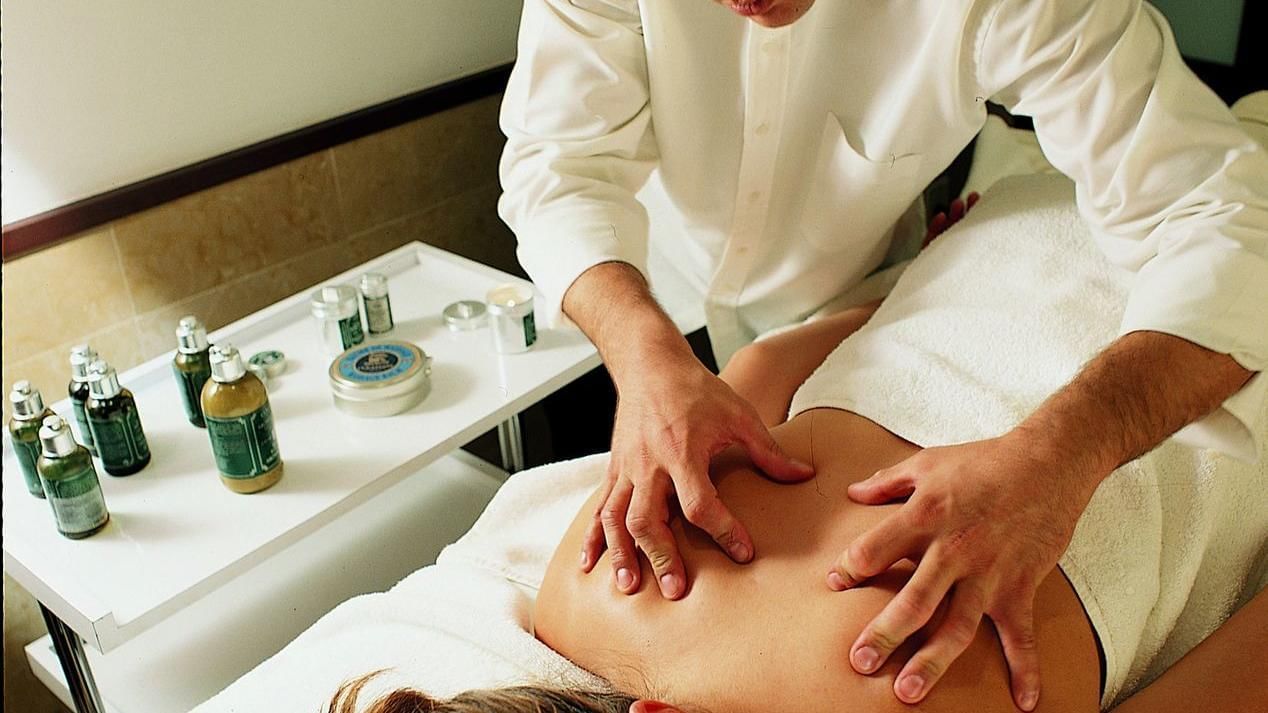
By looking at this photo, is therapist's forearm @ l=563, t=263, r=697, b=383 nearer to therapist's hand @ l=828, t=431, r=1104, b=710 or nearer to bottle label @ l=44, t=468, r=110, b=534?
therapist's hand @ l=828, t=431, r=1104, b=710

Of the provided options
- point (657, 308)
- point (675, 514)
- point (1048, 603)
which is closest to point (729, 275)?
point (657, 308)

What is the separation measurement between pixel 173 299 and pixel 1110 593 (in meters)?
1.46

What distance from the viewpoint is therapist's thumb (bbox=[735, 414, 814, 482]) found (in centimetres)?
101

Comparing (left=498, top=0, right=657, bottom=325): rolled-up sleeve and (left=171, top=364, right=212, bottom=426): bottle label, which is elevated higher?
(left=498, top=0, right=657, bottom=325): rolled-up sleeve

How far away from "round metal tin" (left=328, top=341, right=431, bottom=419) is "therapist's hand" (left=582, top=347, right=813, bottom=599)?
1.53 ft

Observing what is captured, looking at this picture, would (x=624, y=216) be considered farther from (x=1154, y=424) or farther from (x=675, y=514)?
(x=1154, y=424)

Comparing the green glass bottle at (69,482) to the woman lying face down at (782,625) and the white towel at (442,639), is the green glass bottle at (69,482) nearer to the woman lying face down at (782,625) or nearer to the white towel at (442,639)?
the white towel at (442,639)

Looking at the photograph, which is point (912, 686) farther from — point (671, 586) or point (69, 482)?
point (69, 482)

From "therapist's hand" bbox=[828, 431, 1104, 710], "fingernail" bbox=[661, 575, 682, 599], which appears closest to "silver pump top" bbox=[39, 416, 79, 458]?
"fingernail" bbox=[661, 575, 682, 599]

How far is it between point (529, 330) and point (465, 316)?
0.12m

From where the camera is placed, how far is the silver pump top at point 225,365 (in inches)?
50.7

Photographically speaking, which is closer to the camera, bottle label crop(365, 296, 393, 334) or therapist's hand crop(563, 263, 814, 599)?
therapist's hand crop(563, 263, 814, 599)

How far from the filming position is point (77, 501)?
127cm

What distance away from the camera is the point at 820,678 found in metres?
0.85
